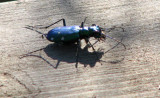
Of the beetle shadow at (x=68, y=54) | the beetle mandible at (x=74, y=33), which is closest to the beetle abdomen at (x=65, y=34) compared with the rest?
the beetle mandible at (x=74, y=33)

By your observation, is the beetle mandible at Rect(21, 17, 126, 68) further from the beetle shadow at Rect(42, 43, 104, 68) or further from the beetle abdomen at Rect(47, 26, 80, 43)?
the beetle shadow at Rect(42, 43, 104, 68)

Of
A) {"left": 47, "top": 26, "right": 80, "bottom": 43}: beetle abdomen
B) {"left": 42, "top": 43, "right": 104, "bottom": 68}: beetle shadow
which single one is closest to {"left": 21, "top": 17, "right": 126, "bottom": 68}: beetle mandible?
{"left": 47, "top": 26, "right": 80, "bottom": 43}: beetle abdomen

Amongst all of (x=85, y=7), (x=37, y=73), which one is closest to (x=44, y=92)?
(x=37, y=73)

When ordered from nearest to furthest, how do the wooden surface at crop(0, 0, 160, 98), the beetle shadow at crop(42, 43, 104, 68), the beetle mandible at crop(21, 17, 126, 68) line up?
the wooden surface at crop(0, 0, 160, 98), the beetle shadow at crop(42, 43, 104, 68), the beetle mandible at crop(21, 17, 126, 68)

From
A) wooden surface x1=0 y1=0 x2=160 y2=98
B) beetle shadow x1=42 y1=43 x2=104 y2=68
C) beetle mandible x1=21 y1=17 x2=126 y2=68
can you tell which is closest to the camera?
wooden surface x1=0 y1=0 x2=160 y2=98

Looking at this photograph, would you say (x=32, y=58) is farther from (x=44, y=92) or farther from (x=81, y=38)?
(x=81, y=38)

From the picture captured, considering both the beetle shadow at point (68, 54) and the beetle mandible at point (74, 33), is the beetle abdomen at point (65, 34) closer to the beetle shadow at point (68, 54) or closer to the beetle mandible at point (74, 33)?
the beetle mandible at point (74, 33)

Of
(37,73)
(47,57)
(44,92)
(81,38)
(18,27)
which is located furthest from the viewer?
(81,38)

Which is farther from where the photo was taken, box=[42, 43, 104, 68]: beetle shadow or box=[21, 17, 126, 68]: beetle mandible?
box=[21, 17, 126, 68]: beetle mandible
